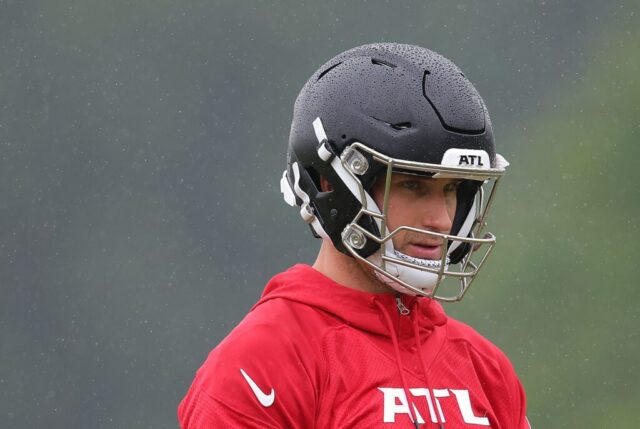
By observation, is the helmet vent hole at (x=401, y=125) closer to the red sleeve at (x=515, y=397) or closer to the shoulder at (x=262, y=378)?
the shoulder at (x=262, y=378)

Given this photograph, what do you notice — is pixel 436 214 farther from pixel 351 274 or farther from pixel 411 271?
pixel 351 274

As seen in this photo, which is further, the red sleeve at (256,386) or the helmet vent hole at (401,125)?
the helmet vent hole at (401,125)

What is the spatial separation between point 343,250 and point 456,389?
13.4 inches

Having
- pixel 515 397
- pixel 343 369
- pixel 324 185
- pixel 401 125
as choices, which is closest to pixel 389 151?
pixel 401 125

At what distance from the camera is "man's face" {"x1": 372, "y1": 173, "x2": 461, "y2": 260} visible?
8.28ft

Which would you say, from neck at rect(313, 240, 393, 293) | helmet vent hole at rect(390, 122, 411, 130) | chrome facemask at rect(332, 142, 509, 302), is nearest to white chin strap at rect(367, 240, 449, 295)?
chrome facemask at rect(332, 142, 509, 302)

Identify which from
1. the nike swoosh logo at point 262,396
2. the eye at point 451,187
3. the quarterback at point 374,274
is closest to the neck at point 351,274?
the quarterback at point 374,274

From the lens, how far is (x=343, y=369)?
8.10 ft

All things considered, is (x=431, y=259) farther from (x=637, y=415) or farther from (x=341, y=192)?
(x=637, y=415)

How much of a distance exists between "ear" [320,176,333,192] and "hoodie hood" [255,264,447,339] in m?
0.16

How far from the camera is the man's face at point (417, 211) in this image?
99.3 inches

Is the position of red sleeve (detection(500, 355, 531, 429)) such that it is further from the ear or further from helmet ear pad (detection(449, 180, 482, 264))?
the ear

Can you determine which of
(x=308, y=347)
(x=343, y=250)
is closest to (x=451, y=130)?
(x=343, y=250)

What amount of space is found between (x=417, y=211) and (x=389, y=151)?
0.12m
